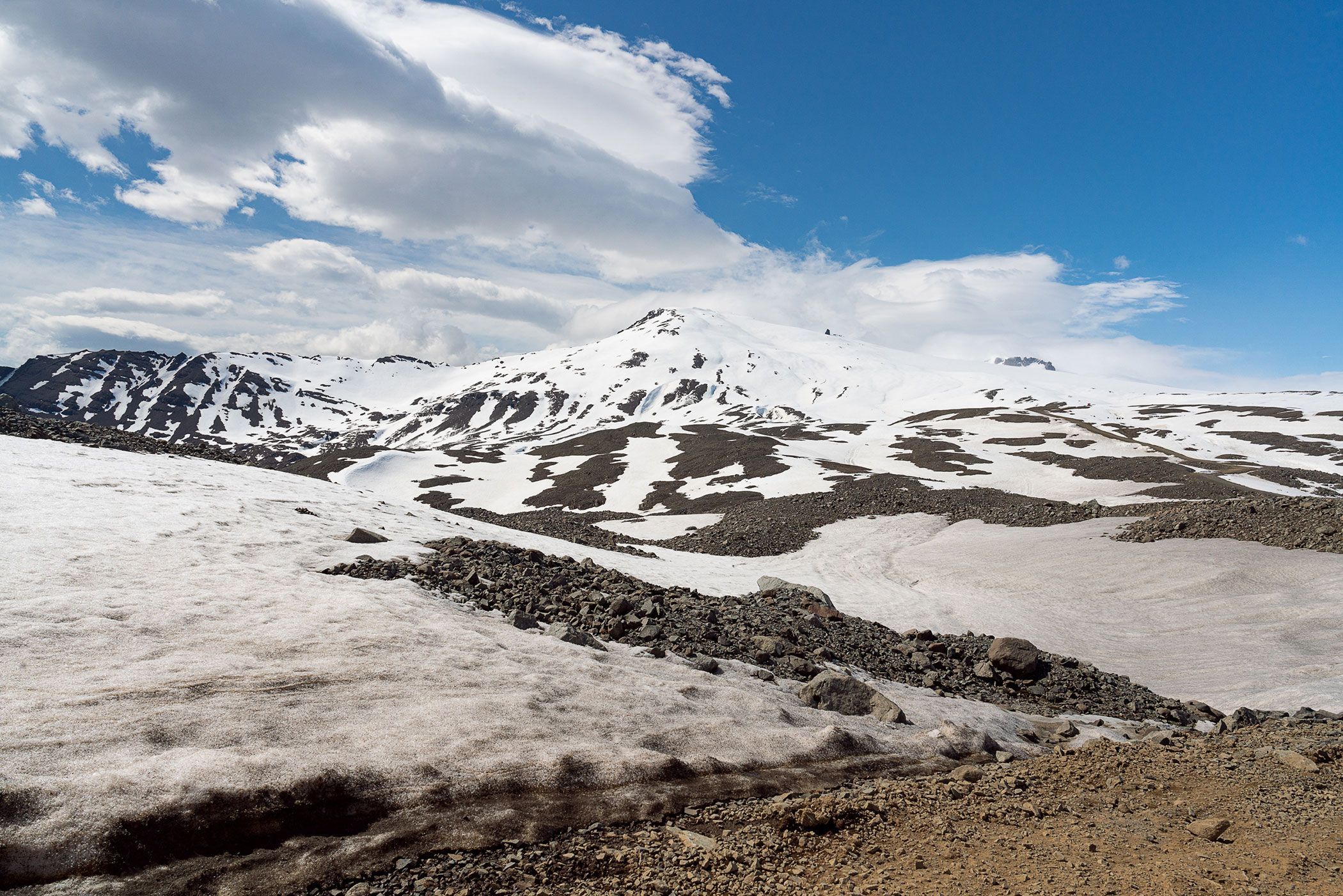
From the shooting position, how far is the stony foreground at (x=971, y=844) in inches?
240

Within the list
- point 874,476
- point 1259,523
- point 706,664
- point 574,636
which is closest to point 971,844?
point 706,664

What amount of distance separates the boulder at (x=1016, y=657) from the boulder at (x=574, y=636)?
36.5 ft

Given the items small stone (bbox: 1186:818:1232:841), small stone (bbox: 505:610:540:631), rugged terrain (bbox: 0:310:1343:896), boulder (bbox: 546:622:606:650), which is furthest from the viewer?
small stone (bbox: 505:610:540:631)

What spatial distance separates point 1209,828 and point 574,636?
33.3 ft

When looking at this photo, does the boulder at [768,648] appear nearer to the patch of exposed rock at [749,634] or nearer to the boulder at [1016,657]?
the patch of exposed rock at [749,634]

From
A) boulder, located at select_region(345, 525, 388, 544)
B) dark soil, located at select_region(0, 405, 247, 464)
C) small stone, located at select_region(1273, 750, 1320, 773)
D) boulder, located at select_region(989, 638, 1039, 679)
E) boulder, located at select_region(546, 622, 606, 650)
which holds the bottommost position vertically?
boulder, located at select_region(989, 638, 1039, 679)

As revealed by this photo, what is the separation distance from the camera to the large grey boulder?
22.3 metres

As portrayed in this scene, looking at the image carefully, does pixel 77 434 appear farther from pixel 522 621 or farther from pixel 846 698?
pixel 846 698

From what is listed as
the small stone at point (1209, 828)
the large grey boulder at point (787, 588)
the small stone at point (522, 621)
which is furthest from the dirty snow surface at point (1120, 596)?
the small stone at point (1209, 828)

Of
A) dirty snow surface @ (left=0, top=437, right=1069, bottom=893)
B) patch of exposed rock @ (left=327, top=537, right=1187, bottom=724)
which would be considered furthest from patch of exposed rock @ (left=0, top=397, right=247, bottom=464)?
patch of exposed rock @ (left=327, top=537, right=1187, bottom=724)

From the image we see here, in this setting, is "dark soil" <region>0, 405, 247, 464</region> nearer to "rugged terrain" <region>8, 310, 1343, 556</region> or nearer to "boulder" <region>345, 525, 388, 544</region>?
"rugged terrain" <region>8, 310, 1343, 556</region>

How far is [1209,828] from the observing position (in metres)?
7.20

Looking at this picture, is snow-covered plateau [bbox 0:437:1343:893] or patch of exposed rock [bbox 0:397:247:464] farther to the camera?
patch of exposed rock [bbox 0:397:247:464]

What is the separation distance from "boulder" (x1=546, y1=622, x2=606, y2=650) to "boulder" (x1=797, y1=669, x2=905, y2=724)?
426cm
